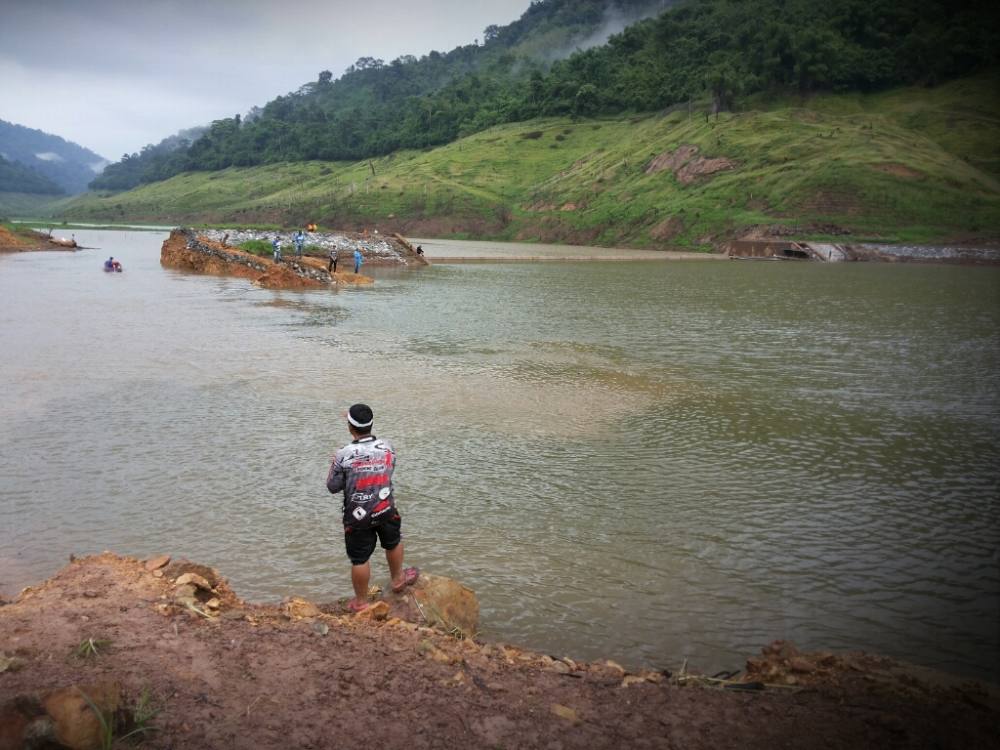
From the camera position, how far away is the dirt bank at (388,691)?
435 centimetres

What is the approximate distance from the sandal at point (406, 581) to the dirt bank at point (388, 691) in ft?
1.87

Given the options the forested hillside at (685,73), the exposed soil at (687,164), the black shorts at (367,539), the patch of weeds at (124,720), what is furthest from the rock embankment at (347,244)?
the patch of weeds at (124,720)

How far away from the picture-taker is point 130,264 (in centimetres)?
4809

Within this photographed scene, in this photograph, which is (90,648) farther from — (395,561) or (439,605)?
(439,605)

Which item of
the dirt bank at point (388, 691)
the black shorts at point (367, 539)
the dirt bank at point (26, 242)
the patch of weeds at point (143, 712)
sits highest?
the dirt bank at point (26, 242)

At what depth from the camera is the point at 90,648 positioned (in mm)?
4973

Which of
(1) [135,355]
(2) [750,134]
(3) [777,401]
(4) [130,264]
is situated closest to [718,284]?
(3) [777,401]

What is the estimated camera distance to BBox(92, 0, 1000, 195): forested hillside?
88.5m

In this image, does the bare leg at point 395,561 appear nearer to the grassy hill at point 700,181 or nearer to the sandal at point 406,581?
the sandal at point 406,581

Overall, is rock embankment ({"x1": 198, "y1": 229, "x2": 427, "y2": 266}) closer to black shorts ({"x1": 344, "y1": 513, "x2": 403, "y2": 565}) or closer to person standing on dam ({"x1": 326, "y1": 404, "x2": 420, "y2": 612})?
person standing on dam ({"x1": 326, "y1": 404, "x2": 420, "y2": 612})

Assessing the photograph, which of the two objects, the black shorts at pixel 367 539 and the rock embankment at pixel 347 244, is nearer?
the black shorts at pixel 367 539

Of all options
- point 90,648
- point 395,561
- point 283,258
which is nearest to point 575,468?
point 395,561

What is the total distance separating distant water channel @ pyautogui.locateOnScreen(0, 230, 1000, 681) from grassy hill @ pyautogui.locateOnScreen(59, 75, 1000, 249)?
4304cm

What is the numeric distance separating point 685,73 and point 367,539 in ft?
392
